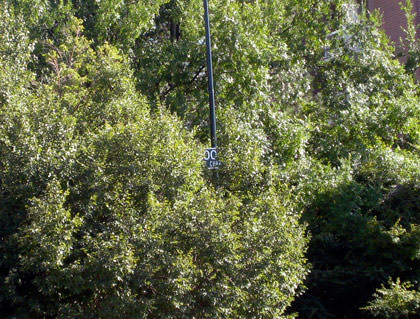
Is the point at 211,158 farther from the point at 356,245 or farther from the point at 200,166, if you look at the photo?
the point at 356,245

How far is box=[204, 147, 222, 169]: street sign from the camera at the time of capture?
366 inches

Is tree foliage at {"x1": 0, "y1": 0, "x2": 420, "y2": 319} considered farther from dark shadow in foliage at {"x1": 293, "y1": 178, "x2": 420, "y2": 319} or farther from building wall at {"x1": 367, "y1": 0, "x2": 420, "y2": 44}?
building wall at {"x1": 367, "y1": 0, "x2": 420, "y2": 44}

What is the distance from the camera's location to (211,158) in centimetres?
934

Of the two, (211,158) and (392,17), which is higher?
(392,17)

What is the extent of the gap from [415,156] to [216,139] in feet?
18.3

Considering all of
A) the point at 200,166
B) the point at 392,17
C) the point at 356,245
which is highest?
the point at 392,17

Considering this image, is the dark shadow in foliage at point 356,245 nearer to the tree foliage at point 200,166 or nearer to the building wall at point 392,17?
the tree foliage at point 200,166

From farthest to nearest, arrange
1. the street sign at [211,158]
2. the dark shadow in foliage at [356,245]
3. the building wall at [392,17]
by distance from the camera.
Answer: the building wall at [392,17], the dark shadow in foliage at [356,245], the street sign at [211,158]

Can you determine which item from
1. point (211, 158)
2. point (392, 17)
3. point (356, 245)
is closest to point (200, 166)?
point (211, 158)

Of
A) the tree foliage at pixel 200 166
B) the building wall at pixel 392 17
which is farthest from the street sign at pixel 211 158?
the building wall at pixel 392 17

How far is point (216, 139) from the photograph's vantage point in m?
10.4

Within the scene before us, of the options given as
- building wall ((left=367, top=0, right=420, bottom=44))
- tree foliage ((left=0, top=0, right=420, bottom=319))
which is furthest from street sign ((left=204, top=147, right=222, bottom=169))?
building wall ((left=367, top=0, right=420, bottom=44))

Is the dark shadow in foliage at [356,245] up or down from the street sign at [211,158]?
down

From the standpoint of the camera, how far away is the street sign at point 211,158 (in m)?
9.30
